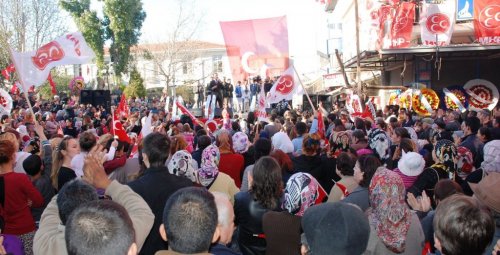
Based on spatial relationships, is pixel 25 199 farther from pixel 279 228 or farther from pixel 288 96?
pixel 288 96

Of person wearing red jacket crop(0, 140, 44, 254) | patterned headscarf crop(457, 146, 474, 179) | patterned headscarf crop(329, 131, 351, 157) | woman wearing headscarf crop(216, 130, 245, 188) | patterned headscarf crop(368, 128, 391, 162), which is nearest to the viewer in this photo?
person wearing red jacket crop(0, 140, 44, 254)

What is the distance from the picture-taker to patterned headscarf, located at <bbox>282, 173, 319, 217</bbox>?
380 centimetres

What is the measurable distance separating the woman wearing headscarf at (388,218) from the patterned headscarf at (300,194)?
1.70ft

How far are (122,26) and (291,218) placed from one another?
39.5 meters

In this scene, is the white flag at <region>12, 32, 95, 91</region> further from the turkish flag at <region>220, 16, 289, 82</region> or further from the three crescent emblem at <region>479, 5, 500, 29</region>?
the three crescent emblem at <region>479, 5, 500, 29</region>

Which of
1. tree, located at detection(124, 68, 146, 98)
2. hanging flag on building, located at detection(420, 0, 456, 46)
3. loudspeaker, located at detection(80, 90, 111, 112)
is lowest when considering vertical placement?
loudspeaker, located at detection(80, 90, 111, 112)

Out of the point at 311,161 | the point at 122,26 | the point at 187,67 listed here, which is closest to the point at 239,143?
the point at 311,161

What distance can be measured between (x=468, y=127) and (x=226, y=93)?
51.6 feet

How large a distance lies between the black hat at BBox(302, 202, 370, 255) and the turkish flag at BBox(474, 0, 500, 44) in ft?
52.5

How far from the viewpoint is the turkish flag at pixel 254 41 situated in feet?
38.0

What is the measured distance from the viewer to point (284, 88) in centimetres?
1243

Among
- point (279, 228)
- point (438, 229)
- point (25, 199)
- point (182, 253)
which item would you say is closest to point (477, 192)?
point (438, 229)

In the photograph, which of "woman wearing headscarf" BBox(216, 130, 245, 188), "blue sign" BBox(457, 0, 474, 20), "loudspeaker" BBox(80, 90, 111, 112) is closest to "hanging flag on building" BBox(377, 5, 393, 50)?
"blue sign" BBox(457, 0, 474, 20)

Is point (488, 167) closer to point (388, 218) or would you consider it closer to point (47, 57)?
point (388, 218)
